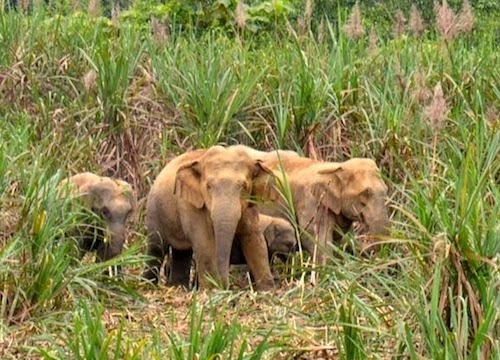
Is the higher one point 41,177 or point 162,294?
point 41,177

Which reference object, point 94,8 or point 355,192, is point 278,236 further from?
point 94,8

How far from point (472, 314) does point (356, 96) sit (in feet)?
16.8

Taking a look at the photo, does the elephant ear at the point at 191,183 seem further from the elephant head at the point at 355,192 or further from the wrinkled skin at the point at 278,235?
the elephant head at the point at 355,192

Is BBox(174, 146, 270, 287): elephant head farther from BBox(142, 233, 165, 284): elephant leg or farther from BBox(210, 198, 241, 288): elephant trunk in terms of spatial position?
BBox(142, 233, 165, 284): elephant leg

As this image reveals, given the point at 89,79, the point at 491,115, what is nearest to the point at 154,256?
the point at 89,79

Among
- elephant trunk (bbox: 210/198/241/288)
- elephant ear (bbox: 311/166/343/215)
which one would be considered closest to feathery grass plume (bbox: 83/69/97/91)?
elephant ear (bbox: 311/166/343/215)

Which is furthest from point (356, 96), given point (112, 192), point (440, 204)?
point (440, 204)

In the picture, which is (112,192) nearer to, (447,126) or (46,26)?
(447,126)

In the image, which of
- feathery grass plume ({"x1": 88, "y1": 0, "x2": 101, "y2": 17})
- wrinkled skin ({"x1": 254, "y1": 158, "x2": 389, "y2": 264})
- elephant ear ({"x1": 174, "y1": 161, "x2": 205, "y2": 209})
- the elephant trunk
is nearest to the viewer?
the elephant trunk

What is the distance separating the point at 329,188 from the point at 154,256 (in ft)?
4.05

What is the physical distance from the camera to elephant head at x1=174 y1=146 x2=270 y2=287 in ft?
28.2

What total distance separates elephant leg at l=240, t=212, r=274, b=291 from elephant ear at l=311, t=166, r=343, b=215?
1.83 ft

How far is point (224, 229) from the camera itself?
8.57 m

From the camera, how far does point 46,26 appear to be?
12.6 meters
